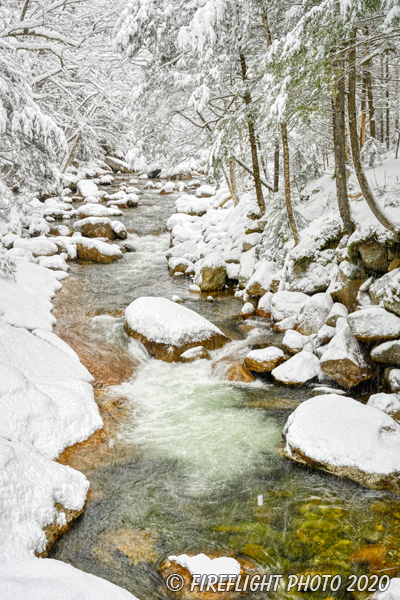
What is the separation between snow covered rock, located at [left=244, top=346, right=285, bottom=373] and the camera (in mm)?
8094

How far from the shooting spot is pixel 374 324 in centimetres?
719

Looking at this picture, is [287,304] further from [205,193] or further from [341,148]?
[205,193]

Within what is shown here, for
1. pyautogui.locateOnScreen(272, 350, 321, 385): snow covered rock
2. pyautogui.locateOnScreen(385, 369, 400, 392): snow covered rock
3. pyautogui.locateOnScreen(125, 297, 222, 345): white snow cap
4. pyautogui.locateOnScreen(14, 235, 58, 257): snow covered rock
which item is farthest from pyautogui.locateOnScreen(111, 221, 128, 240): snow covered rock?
pyautogui.locateOnScreen(385, 369, 400, 392): snow covered rock

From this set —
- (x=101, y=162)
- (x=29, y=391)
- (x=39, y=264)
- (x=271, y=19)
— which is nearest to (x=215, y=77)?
(x=271, y=19)

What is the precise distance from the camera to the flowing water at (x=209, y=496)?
4266mm

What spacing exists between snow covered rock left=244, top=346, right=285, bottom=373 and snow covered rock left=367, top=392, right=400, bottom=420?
2005mm

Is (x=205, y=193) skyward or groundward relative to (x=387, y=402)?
skyward

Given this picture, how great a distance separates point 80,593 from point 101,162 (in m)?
39.3

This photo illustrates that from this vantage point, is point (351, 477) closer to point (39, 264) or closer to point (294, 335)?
point (294, 335)

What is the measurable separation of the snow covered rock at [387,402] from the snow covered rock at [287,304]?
11.1ft

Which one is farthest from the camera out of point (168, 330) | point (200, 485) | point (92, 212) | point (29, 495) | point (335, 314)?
point (92, 212)

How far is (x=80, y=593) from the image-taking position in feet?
10.6
